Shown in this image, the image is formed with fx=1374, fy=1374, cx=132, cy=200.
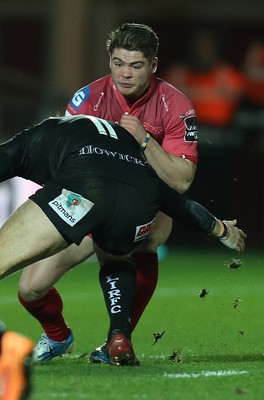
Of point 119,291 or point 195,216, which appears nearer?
point 195,216

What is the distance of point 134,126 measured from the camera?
715 centimetres

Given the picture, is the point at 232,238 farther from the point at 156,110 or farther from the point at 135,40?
the point at 135,40

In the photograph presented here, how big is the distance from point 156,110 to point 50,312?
48.6 inches

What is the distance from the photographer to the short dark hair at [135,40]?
7.30 metres

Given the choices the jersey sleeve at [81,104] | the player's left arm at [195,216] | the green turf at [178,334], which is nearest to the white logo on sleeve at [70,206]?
the player's left arm at [195,216]

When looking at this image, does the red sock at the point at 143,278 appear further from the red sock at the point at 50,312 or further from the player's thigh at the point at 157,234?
the red sock at the point at 50,312

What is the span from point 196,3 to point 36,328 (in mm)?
12024

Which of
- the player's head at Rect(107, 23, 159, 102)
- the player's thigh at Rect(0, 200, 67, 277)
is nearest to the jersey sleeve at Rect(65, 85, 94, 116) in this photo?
the player's head at Rect(107, 23, 159, 102)

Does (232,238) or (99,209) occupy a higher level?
(99,209)

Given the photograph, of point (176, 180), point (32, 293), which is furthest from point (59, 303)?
point (176, 180)

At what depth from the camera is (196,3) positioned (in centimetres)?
2027

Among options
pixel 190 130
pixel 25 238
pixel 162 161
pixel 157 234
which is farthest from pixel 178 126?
pixel 25 238

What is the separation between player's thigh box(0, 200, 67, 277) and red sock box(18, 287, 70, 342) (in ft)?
3.07

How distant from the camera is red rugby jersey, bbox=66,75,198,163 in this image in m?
7.44
